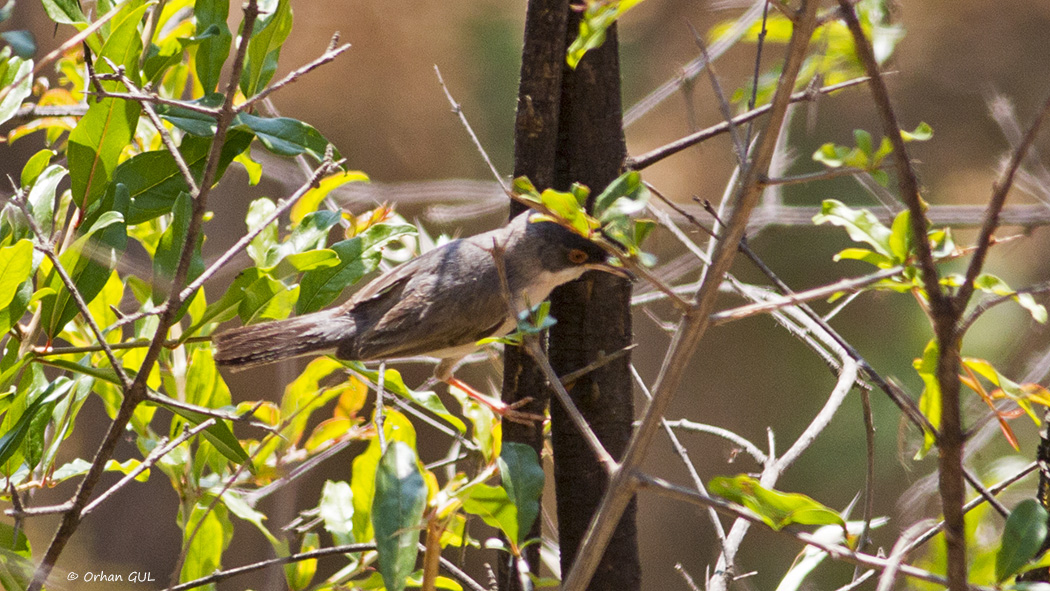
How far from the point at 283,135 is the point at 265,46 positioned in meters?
0.20

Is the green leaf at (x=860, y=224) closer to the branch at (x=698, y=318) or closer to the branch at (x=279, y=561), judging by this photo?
the branch at (x=698, y=318)

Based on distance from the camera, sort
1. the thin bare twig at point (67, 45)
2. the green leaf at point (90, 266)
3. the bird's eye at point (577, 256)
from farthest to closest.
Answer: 1. the bird's eye at point (577, 256)
2. the green leaf at point (90, 266)
3. the thin bare twig at point (67, 45)

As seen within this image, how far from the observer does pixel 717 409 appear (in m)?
7.59

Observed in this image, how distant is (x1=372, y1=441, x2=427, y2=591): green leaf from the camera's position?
1.08 meters

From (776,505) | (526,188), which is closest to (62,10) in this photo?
(526,188)

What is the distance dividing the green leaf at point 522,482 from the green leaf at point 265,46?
96cm

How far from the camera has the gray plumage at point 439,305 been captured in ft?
8.70

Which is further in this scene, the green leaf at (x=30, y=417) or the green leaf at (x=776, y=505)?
the green leaf at (x=30, y=417)

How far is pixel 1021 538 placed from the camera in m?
1.01

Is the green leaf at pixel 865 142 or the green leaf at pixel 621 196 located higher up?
the green leaf at pixel 865 142

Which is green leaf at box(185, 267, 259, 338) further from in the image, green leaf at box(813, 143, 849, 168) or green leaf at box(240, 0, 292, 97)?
green leaf at box(813, 143, 849, 168)

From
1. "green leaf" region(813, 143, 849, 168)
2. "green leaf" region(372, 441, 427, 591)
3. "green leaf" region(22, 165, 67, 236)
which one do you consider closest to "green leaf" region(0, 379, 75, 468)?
"green leaf" region(22, 165, 67, 236)

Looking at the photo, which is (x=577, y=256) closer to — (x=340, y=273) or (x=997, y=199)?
(x=340, y=273)

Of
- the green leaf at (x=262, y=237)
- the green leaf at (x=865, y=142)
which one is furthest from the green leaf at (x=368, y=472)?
the green leaf at (x=865, y=142)
